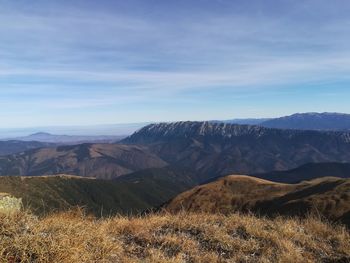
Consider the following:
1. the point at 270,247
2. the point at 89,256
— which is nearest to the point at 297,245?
the point at 270,247

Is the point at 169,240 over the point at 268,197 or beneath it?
over

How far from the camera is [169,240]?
9.80 m

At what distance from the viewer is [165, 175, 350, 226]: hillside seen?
57.2 m

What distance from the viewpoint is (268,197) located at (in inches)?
3391

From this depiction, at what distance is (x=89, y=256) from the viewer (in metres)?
7.63

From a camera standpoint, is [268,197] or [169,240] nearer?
[169,240]

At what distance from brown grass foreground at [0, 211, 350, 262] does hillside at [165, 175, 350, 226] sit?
41975mm

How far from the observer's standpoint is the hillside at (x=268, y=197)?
5722 cm

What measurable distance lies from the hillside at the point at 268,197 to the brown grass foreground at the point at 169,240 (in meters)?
42.0

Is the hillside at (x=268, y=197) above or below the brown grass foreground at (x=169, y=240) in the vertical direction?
below

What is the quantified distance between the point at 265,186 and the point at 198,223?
304ft

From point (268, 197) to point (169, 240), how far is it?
79.8 m

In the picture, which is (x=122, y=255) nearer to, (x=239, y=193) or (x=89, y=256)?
(x=89, y=256)

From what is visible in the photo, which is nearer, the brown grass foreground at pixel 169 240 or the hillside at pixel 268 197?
the brown grass foreground at pixel 169 240
